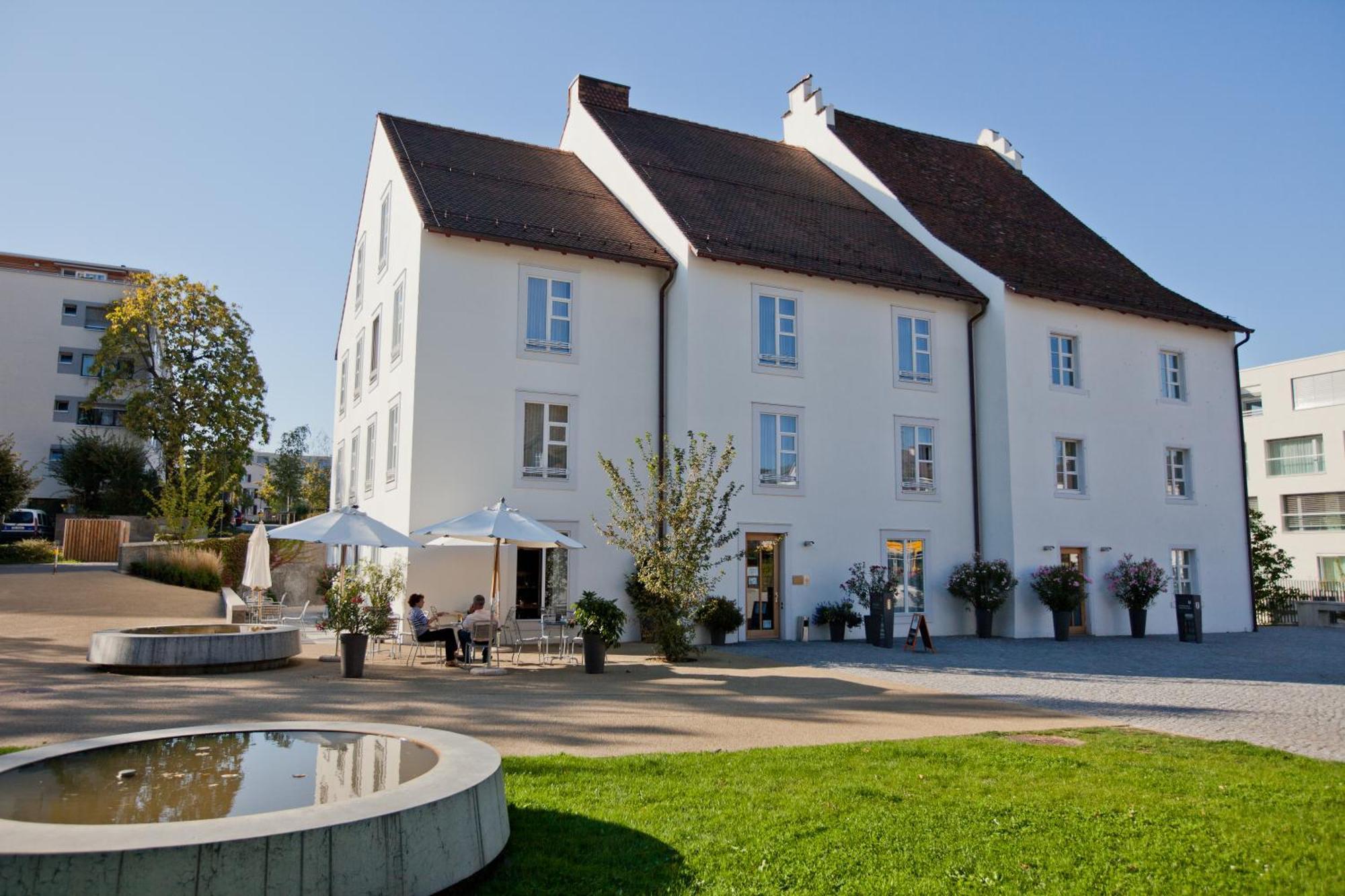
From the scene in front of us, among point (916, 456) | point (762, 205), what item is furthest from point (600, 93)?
point (916, 456)

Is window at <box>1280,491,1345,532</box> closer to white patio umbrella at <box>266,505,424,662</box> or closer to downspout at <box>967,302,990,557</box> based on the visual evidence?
downspout at <box>967,302,990,557</box>

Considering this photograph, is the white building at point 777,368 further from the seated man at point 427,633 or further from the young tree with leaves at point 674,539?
the seated man at point 427,633

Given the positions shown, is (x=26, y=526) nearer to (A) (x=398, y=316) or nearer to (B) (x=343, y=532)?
(A) (x=398, y=316)

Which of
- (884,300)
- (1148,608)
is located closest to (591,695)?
(884,300)

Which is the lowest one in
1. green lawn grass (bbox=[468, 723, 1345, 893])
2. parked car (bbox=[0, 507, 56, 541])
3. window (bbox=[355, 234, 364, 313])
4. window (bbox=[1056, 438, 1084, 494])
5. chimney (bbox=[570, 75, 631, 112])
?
green lawn grass (bbox=[468, 723, 1345, 893])

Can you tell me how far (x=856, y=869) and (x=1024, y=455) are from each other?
19.7 m

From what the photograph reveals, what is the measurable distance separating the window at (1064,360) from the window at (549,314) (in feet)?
41.1

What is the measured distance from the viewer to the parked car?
4012cm

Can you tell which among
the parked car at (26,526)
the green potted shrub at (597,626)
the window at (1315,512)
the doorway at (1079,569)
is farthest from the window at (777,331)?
the window at (1315,512)

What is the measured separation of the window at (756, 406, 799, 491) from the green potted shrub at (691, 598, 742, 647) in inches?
118

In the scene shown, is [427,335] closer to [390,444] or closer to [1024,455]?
[390,444]

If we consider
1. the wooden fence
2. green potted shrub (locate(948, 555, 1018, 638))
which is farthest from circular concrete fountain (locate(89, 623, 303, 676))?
the wooden fence

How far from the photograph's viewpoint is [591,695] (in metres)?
12.6

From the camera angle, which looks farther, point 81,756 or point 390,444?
point 390,444
